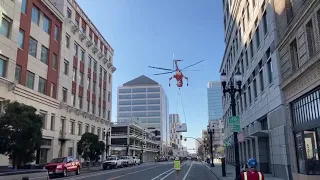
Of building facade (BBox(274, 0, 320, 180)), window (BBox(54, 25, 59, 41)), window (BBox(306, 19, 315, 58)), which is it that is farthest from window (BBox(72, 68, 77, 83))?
window (BBox(306, 19, 315, 58))

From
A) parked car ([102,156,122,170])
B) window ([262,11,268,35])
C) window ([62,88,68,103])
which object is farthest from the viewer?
parked car ([102,156,122,170])

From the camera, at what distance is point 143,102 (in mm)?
161000

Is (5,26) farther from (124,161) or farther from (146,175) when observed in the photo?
(124,161)

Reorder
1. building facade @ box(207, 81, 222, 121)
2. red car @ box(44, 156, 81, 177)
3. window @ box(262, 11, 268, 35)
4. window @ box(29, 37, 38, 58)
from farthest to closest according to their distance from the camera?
building facade @ box(207, 81, 222, 121) → window @ box(29, 37, 38, 58) → red car @ box(44, 156, 81, 177) → window @ box(262, 11, 268, 35)

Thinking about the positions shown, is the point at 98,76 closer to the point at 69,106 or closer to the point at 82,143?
the point at 69,106

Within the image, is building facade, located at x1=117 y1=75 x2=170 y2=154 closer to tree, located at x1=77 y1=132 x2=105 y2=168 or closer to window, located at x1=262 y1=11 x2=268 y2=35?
tree, located at x1=77 y1=132 x2=105 y2=168

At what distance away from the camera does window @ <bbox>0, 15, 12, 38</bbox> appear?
108 ft

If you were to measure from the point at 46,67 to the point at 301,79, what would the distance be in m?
33.0

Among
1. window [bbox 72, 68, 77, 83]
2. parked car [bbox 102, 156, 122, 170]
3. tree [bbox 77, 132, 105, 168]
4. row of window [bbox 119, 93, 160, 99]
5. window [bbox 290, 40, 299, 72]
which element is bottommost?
parked car [bbox 102, 156, 122, 170]

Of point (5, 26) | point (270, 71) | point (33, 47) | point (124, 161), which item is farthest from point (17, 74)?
point (124, 161)

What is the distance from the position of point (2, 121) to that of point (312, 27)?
22.0m

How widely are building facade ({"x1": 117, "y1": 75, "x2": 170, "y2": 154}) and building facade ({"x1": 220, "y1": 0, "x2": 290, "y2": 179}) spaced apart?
4609 inches

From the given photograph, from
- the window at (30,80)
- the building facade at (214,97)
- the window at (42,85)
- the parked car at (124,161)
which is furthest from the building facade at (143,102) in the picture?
the window at (30,80)

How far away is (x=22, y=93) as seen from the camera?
36.1m
